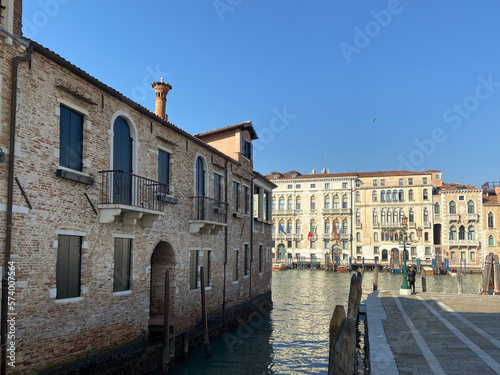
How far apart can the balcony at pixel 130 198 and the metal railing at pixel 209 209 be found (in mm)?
2217

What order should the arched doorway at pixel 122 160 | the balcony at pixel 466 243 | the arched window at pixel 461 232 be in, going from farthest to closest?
1. the arched window at pixel 461 232
2. the balcony at pixel 466 243
3. the arched doorway at pixel 122 160

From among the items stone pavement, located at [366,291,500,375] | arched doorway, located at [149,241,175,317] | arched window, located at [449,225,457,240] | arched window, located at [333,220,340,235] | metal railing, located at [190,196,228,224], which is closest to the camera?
stone pavement, located at [366,291,500,375]

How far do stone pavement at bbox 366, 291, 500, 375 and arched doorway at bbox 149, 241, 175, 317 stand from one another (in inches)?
243

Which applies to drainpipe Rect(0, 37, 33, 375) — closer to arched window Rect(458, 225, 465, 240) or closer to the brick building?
the brick building

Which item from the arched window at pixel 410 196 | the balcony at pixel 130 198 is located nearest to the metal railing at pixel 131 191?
the balcony at pixel 130 198

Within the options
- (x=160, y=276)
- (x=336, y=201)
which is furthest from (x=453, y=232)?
(x=160, y=276)

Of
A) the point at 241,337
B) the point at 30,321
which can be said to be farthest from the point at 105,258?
the point at 241,337

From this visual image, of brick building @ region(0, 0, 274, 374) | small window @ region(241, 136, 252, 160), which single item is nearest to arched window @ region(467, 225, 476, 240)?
small window @ region(241, 136, 252, 160)

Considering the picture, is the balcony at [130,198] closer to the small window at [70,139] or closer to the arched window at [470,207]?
the small window at [70,139]

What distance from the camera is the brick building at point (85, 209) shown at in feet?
28.8

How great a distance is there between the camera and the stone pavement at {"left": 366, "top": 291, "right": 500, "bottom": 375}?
29.9ft

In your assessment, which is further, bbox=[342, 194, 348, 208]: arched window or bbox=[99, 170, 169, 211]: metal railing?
bbox=[342, 194, 348, 208]: arched window

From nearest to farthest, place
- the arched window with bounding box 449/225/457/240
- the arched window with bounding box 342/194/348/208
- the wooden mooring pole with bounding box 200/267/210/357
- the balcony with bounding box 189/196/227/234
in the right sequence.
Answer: the wooden mooring pole with bounding box 200/267/210/357 < the balcony with bounding box 189/196/227/234 < the arched window with bounding box 449/225/457/240 < the arched window with bounding box 342/194/348/208

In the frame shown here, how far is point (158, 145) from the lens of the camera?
13.9 meters
